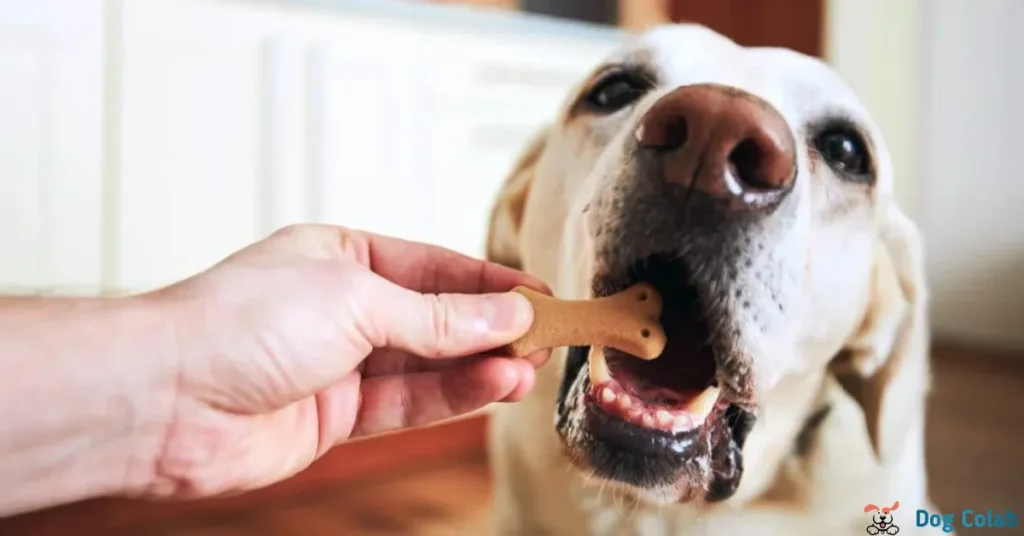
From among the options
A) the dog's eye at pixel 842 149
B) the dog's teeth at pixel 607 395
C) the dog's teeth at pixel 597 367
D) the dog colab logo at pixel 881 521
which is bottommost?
the dog colab logo at pixel 881 521

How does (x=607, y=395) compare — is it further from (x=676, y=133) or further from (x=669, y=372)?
(x=676, y=133)

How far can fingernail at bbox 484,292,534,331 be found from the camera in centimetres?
89

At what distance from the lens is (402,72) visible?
2461 mm

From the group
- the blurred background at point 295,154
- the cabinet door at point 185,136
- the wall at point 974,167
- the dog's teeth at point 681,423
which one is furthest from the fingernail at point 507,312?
the wall at point 974,167

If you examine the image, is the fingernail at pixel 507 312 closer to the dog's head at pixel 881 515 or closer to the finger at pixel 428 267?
the finger at pixel 428 267

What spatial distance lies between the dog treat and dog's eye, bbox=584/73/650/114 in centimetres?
44

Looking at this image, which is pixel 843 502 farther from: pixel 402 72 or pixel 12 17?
pixel 12 17

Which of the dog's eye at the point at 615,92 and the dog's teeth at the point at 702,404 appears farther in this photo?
the dog's eye at the point at 615,92

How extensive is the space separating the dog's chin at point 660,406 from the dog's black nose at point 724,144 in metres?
0.11

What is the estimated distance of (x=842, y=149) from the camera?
1.22 metres

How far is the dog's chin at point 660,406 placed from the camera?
98cm

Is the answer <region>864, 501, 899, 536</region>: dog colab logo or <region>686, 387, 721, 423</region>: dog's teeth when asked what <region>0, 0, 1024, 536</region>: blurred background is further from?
<region>686, 387, 721, 423</region>: dog's teeth

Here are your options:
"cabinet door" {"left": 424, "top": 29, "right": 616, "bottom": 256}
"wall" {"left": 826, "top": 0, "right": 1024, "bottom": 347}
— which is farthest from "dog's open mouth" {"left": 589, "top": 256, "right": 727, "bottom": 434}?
"wall" {"left": 826, "top": 0, "right": 1024, "bottom": 347}

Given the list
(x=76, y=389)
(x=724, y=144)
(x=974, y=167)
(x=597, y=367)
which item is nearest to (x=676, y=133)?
(x=724, y=144)
